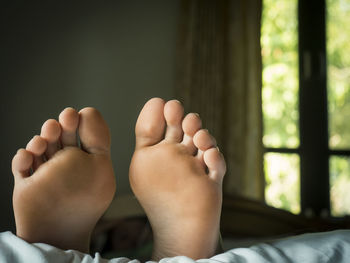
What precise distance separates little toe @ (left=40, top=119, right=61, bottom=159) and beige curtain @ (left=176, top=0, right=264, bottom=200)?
4.25 ft

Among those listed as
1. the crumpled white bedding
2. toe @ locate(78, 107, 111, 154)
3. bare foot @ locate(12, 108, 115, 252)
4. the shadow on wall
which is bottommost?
the crumpled white bedding

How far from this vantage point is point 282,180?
2021mm

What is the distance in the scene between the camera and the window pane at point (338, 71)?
1943 mm

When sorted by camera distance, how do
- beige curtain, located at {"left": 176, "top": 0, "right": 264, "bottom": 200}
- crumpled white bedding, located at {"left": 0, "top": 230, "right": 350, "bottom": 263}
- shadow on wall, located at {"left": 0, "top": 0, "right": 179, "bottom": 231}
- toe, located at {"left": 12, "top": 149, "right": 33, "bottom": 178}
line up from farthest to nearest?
beige curtain, located at {"left": 176, "top": 0, "right": 264, "bottom": 200}
shadow on wall, located at {"left": 0, "top": 0, "right": 179, "bottom": 231}
toe, located at {"left": 12, "top": 149, "right": 33, "bottom": 178}
crumpled white bedding, located at {"left": 0, "top": 230, "right": 350, "bottom": 263}

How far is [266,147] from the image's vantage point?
6.61ft

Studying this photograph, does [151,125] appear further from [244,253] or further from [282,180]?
[282,180]

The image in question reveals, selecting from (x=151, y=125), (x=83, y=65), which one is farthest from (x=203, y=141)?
(x=83, y=65)

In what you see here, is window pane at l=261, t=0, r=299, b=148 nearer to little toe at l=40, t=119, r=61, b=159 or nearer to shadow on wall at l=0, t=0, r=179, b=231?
shadow on wall at l=0, t=0, r=179, b=231

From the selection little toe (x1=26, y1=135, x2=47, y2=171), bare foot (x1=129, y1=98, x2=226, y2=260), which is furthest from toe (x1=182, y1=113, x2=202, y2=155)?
little toe (x1=26, y1=135, x2=47, y2=171)

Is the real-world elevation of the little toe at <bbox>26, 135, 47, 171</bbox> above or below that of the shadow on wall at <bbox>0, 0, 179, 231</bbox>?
below

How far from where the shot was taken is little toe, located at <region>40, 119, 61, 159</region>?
2.07 feet

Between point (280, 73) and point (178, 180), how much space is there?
61.1 inches

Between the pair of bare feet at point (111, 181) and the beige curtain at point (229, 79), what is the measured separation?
1.21 m

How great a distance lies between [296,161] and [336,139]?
0.84 ft
